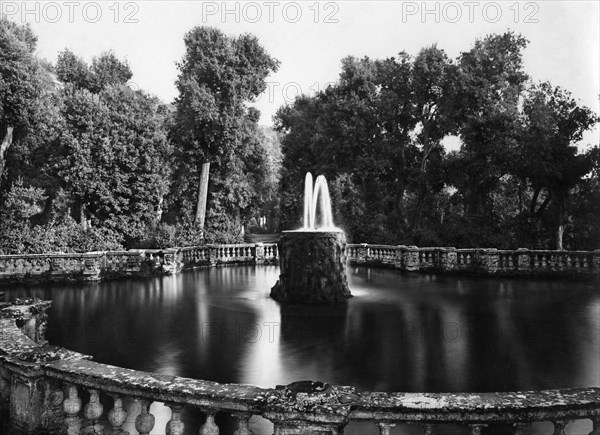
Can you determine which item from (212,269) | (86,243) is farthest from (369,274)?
(86,243)

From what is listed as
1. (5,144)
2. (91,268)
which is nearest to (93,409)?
(91,268)

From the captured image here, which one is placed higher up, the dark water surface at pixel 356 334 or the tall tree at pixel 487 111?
the tall tree at pixel 487 111

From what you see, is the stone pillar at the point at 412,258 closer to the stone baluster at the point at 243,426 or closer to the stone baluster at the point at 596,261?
the stone baluster at the point at 596,261

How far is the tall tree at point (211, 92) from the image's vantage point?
34938 millimetres

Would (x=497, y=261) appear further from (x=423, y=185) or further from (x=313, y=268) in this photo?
(x=423, y=185)

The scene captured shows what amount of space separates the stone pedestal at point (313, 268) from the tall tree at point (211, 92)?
20719 mm

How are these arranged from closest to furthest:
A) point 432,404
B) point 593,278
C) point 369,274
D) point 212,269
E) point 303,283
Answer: point 432,404
point 303,283
point 593,278
point 369,274
point 212,269

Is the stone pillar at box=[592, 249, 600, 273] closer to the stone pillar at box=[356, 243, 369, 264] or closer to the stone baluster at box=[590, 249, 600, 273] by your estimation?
the stone baluster at box=[590, 249, 600, 273]

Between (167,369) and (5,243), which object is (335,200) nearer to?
(5,243)

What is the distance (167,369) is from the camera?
27.2 ft

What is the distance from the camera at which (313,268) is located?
14.8 m

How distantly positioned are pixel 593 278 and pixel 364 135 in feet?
62.1

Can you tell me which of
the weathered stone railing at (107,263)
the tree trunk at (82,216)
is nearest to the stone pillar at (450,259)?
the weathered stone railing at (107,263)

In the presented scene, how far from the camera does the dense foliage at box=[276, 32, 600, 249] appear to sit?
92.0ft
